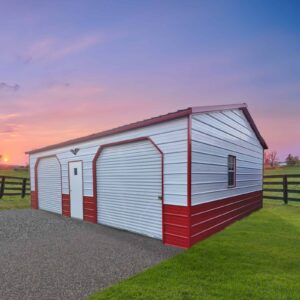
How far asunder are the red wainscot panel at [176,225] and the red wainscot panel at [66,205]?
5.58 m

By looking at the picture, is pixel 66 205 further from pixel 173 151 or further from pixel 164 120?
pixel 164 120

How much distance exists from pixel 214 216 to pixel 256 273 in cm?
269

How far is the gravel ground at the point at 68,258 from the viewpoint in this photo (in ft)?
11.8

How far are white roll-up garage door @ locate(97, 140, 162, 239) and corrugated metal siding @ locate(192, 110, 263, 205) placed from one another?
3.42 feet

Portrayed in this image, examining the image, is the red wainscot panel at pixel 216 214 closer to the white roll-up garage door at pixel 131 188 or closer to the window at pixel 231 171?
the window at pixel 231 171

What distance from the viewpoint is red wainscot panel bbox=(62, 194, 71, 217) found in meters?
9.90

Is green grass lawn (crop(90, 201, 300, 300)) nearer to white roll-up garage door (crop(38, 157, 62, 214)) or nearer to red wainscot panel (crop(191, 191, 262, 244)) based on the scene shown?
red wainscot panel (crop(191, 191, 262, 244))

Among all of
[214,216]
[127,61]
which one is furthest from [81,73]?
[214,216]

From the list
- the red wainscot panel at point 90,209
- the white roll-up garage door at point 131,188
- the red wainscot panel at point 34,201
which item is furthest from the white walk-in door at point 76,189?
the red wainscot panel at point 34,201

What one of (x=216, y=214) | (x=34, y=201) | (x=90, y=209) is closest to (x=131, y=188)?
(x=90, y=209)

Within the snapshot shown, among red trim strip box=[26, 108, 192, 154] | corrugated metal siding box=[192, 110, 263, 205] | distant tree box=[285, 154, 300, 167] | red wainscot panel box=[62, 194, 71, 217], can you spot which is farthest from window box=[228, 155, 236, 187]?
distant tree box=[285, 154, 300, 167]

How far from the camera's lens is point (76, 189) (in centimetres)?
938

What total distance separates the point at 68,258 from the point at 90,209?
12.4 feet

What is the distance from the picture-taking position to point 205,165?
611cm
